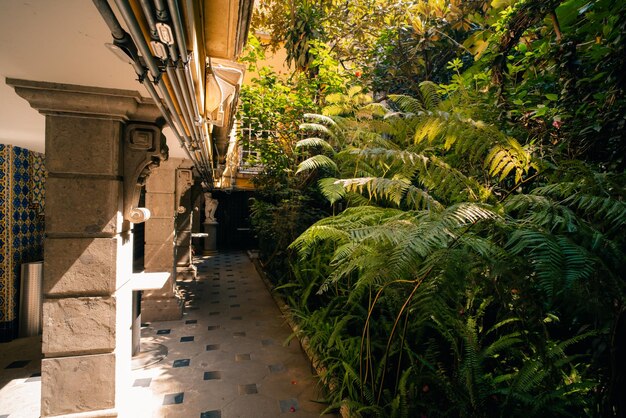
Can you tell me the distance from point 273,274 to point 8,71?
256 inches

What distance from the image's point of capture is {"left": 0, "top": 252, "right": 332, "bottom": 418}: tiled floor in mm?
2938

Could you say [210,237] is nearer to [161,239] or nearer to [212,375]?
[161,239]

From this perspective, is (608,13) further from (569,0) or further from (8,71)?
(8,71)

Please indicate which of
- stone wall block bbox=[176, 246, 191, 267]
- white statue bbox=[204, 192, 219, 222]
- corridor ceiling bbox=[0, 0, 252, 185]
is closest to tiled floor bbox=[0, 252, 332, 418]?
stone wall block bbox=[176, 246, 191, 267]

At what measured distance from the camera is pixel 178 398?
10.2ft

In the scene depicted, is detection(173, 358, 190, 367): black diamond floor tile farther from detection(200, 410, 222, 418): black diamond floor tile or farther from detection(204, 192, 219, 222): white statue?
detection(204, 192, 219, 222): white statue

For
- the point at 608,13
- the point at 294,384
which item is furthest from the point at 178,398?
the point at 608,13

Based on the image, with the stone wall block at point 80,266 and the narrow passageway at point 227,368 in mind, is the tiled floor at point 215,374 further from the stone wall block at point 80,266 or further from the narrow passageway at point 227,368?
the stone wall block at point 80,266

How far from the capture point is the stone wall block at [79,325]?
2150 millimetres

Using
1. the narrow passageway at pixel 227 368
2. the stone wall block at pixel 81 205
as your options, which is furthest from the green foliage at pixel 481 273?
the stone wall block at pixel 81 205

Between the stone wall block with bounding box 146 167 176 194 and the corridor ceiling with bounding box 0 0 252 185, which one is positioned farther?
the stone wall block with bounding box 146 167 176 194

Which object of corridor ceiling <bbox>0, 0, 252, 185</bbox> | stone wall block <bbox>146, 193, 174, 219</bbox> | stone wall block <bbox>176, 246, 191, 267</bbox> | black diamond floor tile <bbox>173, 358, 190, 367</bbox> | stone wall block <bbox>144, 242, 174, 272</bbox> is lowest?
black diamond floor tile <bbox>173, 358, 190, 367</bbox>

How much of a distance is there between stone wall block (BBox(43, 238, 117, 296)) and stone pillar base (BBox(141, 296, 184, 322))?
10.6 ft

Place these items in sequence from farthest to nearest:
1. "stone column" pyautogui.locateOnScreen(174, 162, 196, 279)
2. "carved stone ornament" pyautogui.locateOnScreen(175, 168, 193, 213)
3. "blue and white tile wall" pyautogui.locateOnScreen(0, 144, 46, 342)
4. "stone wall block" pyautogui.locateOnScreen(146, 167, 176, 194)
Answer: "stone column" pyautogui.locateOnScreen(174, 162, 196, 279) → "carved stone ornament" pyautogui.locateOnScreen(175, 168, 193, 213) → "stone wall block" pyautogui.locateOnScreen(146, 167, 176, 194) → "blue and white tile wall" pyautogui.locateOnScreen(0, 144, 46, 342)
